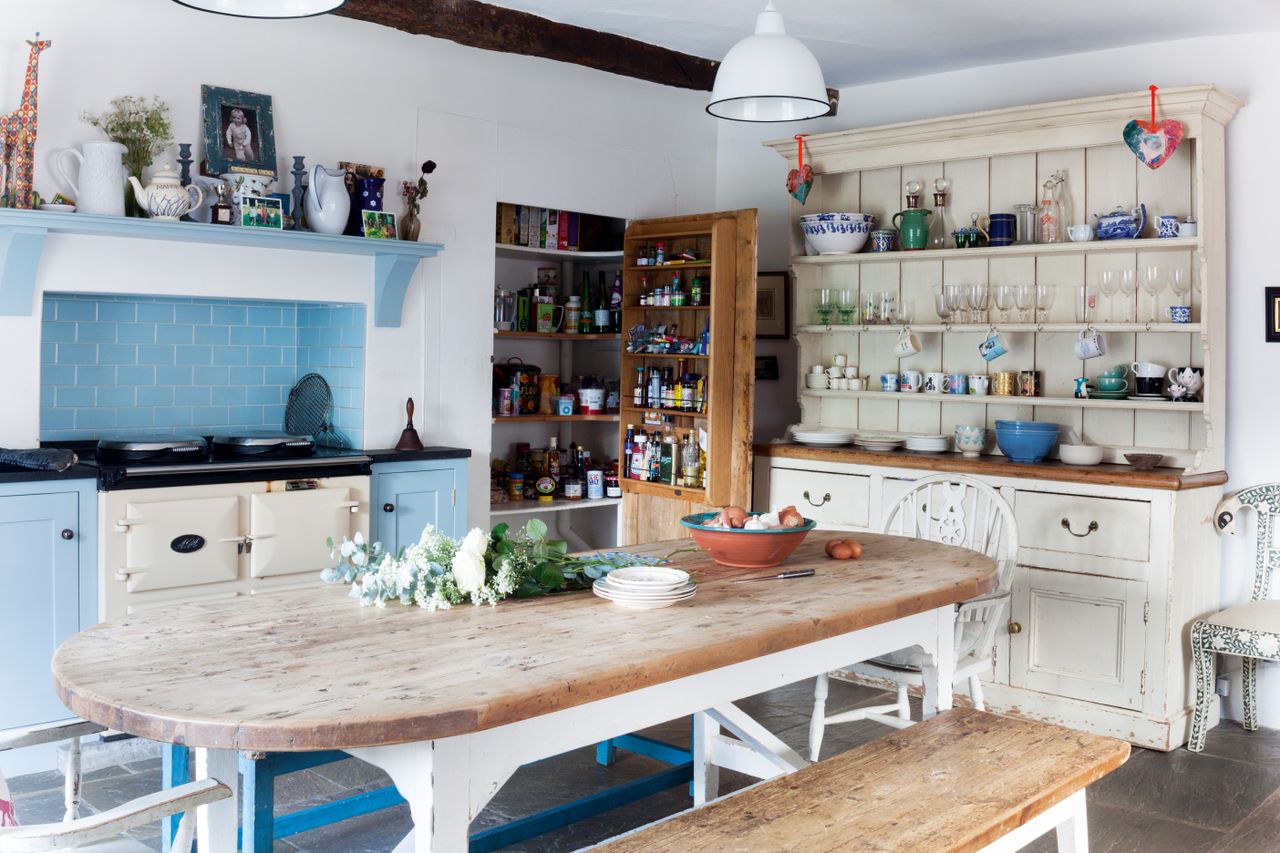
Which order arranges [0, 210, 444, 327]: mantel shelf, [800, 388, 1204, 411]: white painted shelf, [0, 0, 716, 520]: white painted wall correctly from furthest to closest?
[800, 388, 1204, 411]: white painted shelf, [0, 0, 716, 520]: white painted wall, [0, 210, 444, 327]: mantel shelf

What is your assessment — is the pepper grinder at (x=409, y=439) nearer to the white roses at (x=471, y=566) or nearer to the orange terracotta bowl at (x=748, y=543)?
the orange terracotta bowl at (x=748, y=543)

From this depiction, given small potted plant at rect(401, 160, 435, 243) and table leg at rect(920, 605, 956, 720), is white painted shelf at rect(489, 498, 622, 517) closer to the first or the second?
small potted plant at rect(401, 160, 435, 243)

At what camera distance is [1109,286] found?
472 cm

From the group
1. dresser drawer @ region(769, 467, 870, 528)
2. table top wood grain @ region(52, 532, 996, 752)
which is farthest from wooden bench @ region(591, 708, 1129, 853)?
dresser drawer @ region(769, 467, 870, 528)

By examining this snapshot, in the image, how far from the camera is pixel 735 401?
529cm

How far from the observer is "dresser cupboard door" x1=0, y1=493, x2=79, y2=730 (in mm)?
3701

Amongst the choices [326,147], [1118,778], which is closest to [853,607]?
[1118,778]

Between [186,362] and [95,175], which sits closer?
[95,175]

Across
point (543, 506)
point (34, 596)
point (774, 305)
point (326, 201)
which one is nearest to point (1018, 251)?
point (774, 305)

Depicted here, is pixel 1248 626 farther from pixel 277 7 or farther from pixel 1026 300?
pixel 277 7

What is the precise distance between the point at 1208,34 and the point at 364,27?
11.3 feet

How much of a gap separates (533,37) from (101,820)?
12.8 feet

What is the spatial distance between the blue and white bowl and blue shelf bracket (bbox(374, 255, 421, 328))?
1875 mm

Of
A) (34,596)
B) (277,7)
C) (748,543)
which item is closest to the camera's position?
(277,7)
